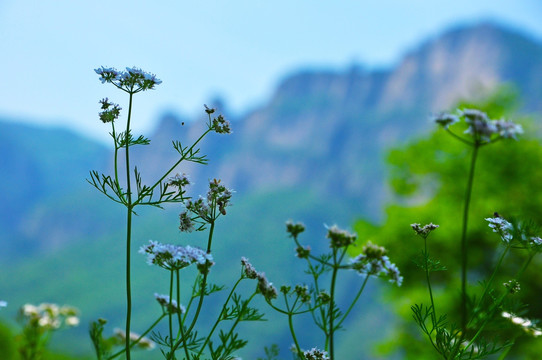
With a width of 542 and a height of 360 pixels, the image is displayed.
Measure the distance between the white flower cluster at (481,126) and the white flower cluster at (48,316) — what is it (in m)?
3.40

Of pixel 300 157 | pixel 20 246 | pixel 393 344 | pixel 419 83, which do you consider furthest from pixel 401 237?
pixel 20 246

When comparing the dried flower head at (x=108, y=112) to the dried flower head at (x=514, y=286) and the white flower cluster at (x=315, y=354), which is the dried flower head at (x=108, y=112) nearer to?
the white flower cluster at (x=315, y=354)

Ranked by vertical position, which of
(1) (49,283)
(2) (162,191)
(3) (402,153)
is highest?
(1) (49,283)

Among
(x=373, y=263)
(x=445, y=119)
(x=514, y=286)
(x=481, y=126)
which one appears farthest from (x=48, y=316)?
(x=481, y=126)

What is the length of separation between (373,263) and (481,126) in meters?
0.71

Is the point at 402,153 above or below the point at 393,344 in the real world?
above

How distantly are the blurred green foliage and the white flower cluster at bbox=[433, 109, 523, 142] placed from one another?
1593cm

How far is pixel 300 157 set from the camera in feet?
645

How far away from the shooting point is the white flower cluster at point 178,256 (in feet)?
7.29

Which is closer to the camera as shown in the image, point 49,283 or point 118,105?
point 118,105

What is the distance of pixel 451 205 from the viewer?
65.0 ft

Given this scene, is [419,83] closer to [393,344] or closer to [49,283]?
[49,283]

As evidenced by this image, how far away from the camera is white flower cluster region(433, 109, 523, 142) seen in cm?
194

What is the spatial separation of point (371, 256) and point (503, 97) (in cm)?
2191
